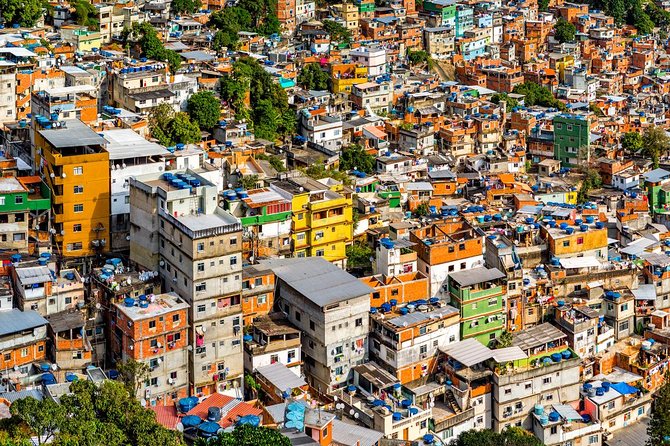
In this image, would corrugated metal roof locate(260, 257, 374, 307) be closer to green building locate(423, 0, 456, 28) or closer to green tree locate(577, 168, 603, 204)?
green tree locate(577, 168, 603, 204)

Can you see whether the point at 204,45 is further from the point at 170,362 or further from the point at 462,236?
the point at 170,362

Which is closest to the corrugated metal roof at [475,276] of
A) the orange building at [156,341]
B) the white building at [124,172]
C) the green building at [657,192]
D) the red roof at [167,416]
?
the orange building at [156,341]

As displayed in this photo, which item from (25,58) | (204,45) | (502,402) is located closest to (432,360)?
(502,402)

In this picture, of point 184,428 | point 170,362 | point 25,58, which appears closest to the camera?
point 184,428

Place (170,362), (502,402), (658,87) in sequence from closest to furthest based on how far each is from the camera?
1. (170,362)
2. (502,402)
3. (658,87)

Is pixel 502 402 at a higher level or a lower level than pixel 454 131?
lower

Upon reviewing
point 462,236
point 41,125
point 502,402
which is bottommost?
point 502,402

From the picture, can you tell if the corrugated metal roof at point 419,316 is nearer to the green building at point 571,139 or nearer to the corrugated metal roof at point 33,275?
the corrugated metal roof at point 33,275
